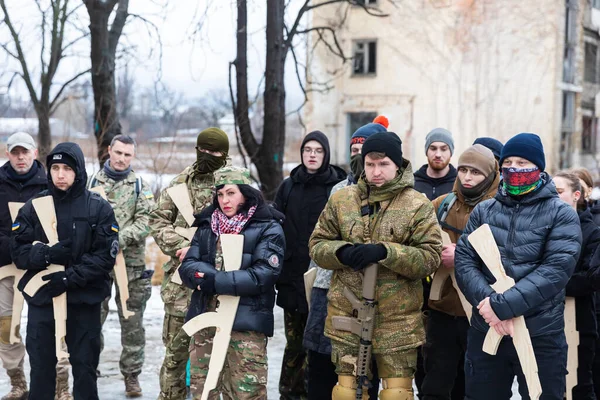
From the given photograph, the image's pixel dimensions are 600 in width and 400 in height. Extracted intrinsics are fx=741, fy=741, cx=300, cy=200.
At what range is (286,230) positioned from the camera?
540cm

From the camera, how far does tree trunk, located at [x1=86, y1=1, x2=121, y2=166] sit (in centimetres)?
948

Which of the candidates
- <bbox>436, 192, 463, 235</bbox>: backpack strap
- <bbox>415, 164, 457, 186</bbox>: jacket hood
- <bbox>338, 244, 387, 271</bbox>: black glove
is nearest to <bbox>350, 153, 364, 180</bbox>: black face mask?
<bbox>436, 192, 463, 235</bbox>: backpack strap

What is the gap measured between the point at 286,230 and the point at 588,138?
2408cm

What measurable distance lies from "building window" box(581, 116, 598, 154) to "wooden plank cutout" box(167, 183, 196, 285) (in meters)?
23.7

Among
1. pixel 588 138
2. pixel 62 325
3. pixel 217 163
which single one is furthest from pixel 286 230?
pixel 588 138

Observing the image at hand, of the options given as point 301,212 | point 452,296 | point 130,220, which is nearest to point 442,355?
point 452,296

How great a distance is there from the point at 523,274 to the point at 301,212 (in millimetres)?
1945

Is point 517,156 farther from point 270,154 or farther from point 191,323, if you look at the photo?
point 270,154

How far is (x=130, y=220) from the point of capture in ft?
19.6

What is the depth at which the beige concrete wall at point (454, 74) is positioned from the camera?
2402 centimetres

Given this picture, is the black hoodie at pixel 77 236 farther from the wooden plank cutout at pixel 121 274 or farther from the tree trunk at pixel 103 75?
the tree trunk at pixel 103 75

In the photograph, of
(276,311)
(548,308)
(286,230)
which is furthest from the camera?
(276,311)

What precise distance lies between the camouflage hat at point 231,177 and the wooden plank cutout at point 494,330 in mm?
1410

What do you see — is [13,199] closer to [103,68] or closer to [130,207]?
[130,207]
